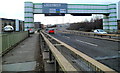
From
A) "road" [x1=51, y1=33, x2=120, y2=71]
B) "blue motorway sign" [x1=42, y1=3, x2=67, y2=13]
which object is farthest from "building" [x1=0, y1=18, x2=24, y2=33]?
"road" [x1=51, y1=33, x2=120, y2=71]

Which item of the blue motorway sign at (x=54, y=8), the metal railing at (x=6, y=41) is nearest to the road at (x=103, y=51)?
the metal railing at (x=6, y=41)

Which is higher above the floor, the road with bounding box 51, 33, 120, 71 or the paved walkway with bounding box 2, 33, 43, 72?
the road with bounding box 51, 33, 120, 71

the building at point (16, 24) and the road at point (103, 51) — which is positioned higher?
the building at point (16, 24)

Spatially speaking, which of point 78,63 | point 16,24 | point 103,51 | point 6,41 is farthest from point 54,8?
point 78,63

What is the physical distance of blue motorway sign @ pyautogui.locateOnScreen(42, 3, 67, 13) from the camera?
44.8 meters

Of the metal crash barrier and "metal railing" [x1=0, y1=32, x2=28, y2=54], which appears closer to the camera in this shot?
the metal crash barrier

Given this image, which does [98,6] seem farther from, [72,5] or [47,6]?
[47,6]

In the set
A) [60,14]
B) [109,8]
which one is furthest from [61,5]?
[109,8]

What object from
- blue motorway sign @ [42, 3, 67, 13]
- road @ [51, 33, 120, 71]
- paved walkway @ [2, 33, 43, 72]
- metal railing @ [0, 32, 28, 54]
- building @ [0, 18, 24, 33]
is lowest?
paved walkway @ [2, 33, 43, 72]

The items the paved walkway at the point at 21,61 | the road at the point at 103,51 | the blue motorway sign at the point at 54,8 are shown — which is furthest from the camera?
the blue motorway sign at the point at 54,8

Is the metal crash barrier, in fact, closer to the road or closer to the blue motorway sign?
the road

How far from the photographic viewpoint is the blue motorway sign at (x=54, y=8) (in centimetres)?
4478

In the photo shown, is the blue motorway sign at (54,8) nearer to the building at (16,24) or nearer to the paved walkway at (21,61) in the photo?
the building at (16,24)

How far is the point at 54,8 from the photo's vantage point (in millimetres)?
44750
